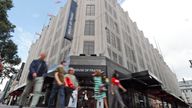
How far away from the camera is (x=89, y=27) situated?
17906mm

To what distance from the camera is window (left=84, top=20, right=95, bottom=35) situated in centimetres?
1748

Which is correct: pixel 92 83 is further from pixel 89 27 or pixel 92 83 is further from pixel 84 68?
pixel 89 27

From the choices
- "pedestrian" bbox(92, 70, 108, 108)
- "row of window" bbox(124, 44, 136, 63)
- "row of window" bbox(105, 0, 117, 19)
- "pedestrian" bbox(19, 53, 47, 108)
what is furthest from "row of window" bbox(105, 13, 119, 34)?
"pedestrian" bbox(19, 53, 47, 108)

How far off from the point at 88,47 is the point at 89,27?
288 cm

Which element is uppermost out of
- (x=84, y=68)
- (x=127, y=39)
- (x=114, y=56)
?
(x=127, y=39)

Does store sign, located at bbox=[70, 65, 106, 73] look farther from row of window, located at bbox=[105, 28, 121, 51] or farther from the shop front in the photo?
row of window, located at bbox=[105, 28, 121, 51]

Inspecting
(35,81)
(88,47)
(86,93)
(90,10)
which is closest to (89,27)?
(88,47)

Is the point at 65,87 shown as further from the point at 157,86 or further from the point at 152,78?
the point at 157,86

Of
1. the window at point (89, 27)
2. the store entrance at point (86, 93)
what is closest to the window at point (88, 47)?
the window at point (89, 27)

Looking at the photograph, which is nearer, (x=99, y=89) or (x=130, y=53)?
(x=99, y=89)

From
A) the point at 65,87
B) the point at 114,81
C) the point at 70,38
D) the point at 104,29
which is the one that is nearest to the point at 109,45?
the point at 104,29

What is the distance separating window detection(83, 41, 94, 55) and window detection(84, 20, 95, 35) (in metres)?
1.42

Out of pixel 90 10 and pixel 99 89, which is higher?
pixel 90 10

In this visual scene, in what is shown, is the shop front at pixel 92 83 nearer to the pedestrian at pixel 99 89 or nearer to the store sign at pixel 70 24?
the store sign at pixel 70 24
